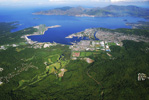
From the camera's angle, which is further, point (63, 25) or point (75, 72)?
point (63, 25)

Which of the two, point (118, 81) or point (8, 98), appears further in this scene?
point (118, 81)

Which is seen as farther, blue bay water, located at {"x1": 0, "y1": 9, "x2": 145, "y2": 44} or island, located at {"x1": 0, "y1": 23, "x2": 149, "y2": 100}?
blue bay water, located at {"x1": 0, "y1": 9, "x2": 145, "y2": 44}

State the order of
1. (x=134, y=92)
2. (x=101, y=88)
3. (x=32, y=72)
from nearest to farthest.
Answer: (x=134, y=92) < (x=101, y=88) < (x=32, y=72)

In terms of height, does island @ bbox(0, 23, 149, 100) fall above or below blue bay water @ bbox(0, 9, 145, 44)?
below

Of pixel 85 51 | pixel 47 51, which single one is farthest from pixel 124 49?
pixel 47 51

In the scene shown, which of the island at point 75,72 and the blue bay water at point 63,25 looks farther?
the blue bay water at point 63,25

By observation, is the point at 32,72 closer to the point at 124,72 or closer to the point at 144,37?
the point at 124,72

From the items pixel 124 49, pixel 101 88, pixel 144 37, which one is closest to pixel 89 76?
pixel 101 88

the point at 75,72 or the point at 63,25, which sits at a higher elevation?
the point at 63,25

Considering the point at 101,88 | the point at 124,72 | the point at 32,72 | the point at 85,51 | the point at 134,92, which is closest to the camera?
the point at 134,92

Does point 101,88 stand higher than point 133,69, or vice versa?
point 133,69

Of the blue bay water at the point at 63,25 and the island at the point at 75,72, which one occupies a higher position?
the blue bay water at the point at 63,25
